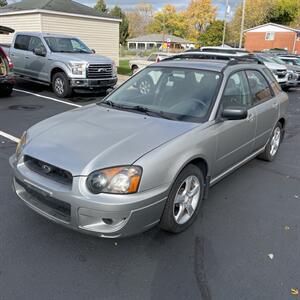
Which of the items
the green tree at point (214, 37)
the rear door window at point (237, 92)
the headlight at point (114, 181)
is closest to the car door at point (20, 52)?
the rear door window at point (237, 92)

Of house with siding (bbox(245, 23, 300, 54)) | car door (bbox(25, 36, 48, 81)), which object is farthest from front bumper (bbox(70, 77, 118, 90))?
house with siding (bbox(245, 23, 300, 54))

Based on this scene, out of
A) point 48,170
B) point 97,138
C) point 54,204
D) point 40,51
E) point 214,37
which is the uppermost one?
point 214,37

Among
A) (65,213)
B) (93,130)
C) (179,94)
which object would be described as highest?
(179,94)

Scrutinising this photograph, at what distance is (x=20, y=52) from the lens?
12172 mm

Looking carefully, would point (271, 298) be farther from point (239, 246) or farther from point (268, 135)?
point (268, 135)

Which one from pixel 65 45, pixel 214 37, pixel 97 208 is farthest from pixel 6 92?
pixel 214 37

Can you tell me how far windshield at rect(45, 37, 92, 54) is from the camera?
11464 millimetres

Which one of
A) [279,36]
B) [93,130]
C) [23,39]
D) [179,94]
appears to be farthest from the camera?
[279,36]

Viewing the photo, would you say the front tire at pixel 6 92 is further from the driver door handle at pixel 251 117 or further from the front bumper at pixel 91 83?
the driver door handle at pixel 251 117

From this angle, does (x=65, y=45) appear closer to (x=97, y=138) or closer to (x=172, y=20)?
(x=97, y=138)

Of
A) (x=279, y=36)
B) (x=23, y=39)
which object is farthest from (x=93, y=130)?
(x=279, y=36)

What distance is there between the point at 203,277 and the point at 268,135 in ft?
9.97

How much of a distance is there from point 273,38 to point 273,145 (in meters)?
58.7

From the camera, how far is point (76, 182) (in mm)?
2775
